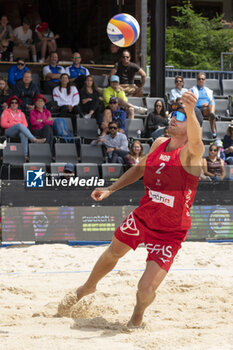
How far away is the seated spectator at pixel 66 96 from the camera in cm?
1269

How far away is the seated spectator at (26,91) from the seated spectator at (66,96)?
484 mm

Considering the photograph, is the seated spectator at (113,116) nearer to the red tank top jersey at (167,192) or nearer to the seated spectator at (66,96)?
the seated spectator at (66,96)

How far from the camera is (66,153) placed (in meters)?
11.7

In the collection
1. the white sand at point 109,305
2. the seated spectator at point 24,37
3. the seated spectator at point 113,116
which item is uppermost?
the seated spectator at point 24,37

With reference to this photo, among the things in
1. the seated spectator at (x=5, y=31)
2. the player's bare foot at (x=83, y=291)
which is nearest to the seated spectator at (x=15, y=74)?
the seated spectator at (x=5, y=31)

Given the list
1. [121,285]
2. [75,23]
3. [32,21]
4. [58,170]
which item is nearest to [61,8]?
[75,23]

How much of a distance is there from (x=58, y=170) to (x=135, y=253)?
7.69 ft

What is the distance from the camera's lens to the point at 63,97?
1276 cm

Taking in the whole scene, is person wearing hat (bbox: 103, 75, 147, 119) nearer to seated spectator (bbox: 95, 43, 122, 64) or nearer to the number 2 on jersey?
seated spectator (bbox: 95, 43, 122, 64)

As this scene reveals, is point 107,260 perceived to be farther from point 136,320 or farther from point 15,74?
point 15,74

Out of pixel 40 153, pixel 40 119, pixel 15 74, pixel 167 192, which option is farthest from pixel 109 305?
pixel 15 74

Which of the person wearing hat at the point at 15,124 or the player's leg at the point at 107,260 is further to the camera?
the person wearing hat at the point at 15,124

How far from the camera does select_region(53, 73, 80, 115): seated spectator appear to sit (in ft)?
41.6

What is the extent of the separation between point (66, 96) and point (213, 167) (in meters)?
4.12
